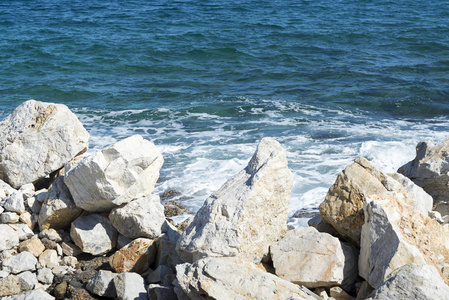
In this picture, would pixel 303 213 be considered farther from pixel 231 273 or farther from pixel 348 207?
pixel 231 273

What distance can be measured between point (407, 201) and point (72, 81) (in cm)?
1509

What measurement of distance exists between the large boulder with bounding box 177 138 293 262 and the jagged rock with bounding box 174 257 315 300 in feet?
1.26

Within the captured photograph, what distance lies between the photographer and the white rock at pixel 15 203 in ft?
22.9

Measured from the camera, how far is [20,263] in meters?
6.24

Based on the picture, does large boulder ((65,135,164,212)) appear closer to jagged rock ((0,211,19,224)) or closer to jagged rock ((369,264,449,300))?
jagged rock ((0,211,19,224))

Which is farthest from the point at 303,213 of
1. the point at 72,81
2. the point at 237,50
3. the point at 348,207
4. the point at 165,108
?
the point at 237,50

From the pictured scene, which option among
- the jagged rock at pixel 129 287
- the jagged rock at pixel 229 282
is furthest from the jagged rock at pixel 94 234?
the jagged rock at pixel 229 282

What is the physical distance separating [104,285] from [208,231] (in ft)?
4.10

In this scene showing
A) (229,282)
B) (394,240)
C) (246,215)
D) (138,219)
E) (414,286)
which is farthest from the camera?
(138,219)

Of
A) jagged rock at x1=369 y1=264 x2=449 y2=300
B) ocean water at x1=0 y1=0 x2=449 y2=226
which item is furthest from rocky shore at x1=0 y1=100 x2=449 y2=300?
ocean water at x1=0 y1=0 x2=449 y2=226

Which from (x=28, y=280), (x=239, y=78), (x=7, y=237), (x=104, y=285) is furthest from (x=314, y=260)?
(x=239, y=78)

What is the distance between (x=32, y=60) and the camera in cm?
2125

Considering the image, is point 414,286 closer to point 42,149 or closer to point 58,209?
point 58,209

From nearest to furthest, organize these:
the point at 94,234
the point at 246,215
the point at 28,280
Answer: the point at 246,215 → the point at 28,280 → the point at 94,234
